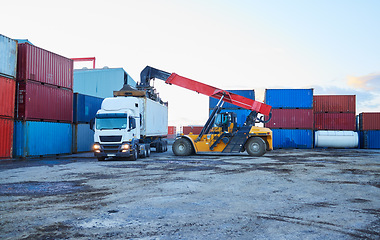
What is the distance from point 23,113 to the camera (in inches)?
742

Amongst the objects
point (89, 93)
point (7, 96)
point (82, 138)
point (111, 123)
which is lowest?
point (82, 138)

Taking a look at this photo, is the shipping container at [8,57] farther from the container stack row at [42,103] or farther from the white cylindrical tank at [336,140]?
the white cylindrical tank at [336,140]

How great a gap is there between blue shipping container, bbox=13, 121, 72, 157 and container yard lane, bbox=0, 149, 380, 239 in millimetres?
8254

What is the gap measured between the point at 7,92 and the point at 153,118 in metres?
8.73

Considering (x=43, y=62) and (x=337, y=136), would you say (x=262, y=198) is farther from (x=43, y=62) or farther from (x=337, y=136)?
(x=337, y=136)

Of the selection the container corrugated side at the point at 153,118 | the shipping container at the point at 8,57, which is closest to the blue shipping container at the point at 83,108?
the container corrugated side at the point at 153,118

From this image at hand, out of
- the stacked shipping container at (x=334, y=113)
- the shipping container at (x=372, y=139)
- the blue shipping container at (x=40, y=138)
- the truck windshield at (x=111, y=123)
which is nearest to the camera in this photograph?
the truck windshield at (x=111, y=123)

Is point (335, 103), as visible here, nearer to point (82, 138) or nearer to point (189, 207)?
point (82, 138)

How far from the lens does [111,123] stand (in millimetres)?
16828

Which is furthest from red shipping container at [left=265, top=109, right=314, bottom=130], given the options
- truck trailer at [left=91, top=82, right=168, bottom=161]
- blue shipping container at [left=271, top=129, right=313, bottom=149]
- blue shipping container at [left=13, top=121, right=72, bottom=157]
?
blue shipping container at [left=13, top=121, right=72, bottom=157]

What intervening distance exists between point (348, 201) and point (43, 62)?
1909 centimetres

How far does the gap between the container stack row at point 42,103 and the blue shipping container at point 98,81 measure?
1730 cm

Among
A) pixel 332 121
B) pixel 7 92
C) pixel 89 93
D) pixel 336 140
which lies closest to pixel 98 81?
pixel 89 93

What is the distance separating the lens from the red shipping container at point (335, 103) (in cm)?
3309
